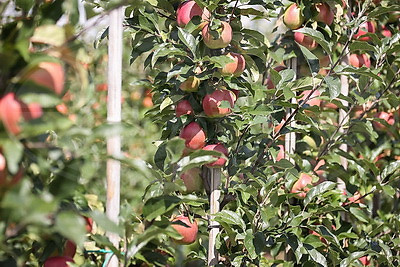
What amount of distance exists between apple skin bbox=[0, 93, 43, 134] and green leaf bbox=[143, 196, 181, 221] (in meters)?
0.29

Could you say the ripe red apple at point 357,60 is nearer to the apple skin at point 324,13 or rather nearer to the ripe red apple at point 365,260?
the apple skin at point 324,13

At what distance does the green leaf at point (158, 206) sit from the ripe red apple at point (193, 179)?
515mm

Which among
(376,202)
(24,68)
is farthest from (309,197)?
(24,68)

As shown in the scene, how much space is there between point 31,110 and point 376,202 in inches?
68.6

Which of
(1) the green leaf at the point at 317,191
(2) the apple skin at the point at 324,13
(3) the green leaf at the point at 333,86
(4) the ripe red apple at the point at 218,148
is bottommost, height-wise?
(1) the green leaf at the point at 317,191

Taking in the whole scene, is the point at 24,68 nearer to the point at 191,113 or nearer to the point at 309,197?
the point at 191,113

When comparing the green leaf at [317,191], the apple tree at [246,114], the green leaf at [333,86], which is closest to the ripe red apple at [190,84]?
the apple tree at [246,114]

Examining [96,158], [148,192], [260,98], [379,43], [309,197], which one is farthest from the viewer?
[379,43]

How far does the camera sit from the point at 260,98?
134cm

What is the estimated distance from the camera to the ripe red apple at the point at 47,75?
0.65 m

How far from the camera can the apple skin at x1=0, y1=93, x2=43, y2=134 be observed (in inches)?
24.5

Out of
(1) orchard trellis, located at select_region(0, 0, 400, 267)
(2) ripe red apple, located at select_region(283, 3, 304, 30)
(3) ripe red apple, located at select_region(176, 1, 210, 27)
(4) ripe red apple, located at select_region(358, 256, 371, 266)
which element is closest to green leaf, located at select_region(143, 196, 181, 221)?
(1) orchard trellis, located at select_region(0, 0, 400, 267)

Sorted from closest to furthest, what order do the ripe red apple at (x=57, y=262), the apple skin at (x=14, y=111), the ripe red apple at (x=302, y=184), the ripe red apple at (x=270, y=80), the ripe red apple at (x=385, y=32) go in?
the apple skin at (x=14, y=111) → the ripe red apple at (x=57, y=262) → the ripe red apple at (x=302, y=184) → the ripe red apple at (x=270, y=80) → the ripe red apple at (x=385, y=32)

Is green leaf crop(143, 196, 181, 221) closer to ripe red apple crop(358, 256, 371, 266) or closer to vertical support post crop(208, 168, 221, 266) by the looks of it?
vertical support post crop(208, 168, 221, 266)
